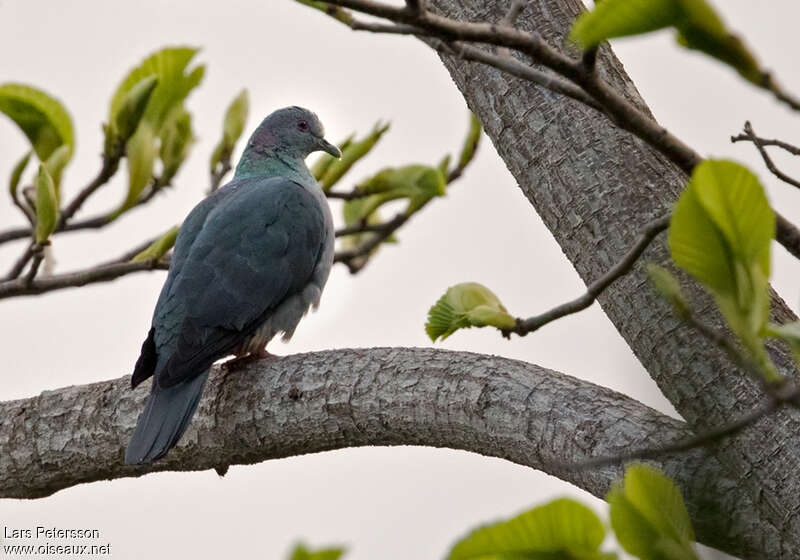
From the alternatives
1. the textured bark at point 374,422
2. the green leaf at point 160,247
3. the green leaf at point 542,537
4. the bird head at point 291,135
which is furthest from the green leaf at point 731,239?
the bird head at point 291,135

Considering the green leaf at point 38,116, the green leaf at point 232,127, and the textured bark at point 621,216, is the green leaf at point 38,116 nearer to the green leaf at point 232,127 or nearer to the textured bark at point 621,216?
the green leaf at point 232,127

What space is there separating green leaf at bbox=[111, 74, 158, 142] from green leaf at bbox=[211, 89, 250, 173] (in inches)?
18.4

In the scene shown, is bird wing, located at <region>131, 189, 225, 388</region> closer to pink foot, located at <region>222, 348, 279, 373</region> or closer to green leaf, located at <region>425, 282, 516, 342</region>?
pink foot, located at <region>222, 348, 279, 373</region>

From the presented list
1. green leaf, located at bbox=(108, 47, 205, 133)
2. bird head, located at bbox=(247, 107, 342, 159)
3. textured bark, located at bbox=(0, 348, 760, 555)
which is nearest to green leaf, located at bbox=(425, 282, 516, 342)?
textured bark, located at bbox=(0, 348, 760, 555)

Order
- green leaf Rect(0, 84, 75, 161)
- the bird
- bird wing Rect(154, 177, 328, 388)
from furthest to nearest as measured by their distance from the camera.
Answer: bird wing Rect(154, 177, 328, 388) → the bird → green leaf Rect(0, 84, 75, 161)

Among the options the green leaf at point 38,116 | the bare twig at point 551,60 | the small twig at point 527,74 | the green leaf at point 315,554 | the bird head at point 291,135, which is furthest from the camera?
the bird head at point 291,135

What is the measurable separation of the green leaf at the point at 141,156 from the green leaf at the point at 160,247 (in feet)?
0.51

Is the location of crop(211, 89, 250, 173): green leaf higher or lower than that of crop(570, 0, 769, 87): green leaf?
higher

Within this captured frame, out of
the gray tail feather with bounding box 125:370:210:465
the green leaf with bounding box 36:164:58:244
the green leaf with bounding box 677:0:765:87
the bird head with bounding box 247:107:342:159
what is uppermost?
the bird head with bounding box 247:107:342:159

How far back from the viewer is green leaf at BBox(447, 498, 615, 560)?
0.91 m

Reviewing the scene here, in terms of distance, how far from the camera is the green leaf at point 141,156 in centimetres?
277

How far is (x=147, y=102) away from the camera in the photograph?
272cm

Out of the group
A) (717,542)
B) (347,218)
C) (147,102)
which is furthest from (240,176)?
(717,542)

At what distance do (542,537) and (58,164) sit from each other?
2.13 meters
